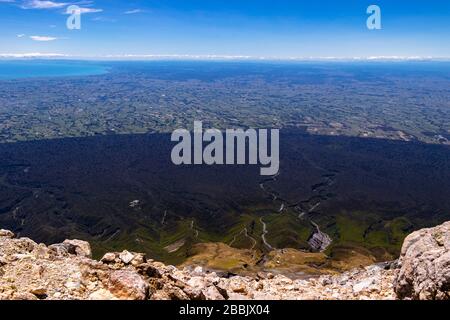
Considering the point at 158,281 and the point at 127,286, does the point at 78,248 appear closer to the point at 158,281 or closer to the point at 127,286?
the point at 158,281

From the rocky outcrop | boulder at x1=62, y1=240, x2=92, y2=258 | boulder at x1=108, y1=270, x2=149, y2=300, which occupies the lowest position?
boulder at x1=62, y1=240, x2=92, y2=258

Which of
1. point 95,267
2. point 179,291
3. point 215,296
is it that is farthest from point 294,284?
point 95,267

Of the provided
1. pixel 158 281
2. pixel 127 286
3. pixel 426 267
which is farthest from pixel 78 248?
pixel 426 267

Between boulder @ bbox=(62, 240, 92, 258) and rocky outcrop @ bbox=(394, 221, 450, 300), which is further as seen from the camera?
boulder @ bbox=(62, 240, 92, 258)

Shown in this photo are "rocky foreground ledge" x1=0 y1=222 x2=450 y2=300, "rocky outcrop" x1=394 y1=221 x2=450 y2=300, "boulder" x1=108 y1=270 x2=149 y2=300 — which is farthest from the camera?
"rocky outcrop" x1=394 y1=221 x2=450 y2=300

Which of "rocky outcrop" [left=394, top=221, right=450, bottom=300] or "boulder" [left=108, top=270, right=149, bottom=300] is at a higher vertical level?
"boulder" [left=108, top=270, right=149, bottom=300]

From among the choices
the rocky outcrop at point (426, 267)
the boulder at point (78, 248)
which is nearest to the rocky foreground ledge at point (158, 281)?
the rocky outcrop at point (426, 267)

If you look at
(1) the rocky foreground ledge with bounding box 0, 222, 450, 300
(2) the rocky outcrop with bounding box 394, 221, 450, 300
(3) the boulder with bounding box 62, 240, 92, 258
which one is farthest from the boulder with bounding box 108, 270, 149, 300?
(2) the rocky outcrop with bounding box 394, 221, 450, 300

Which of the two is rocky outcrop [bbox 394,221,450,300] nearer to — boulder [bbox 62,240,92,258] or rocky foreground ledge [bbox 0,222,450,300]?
rocky foreground ledge [bbox 0,222,450,300]
